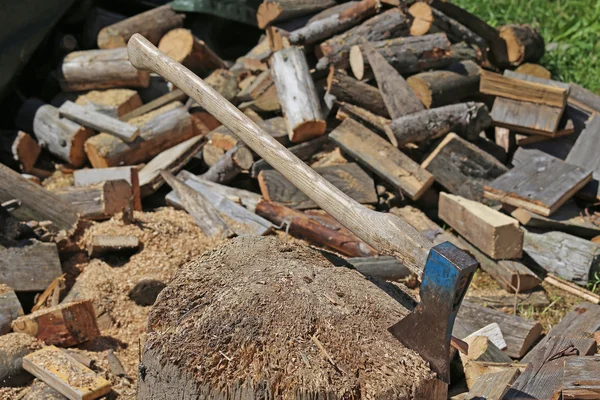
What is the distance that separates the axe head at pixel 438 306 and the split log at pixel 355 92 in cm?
347

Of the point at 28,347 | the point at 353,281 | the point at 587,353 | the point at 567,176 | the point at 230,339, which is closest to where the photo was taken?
the point at 230,339

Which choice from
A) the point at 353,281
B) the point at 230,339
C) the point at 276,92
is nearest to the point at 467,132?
the point at 276,92

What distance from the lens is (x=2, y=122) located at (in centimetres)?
677

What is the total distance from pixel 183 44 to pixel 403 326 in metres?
4.81

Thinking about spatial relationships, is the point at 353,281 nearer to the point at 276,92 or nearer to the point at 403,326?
the point at 403,326

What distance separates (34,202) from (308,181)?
2.61 m

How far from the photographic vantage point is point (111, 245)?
15.1ft

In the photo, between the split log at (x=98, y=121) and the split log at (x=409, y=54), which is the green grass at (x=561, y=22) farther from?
the split log at (x=98, y=121)

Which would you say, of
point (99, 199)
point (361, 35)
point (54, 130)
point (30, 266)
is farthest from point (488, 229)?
point (54, 130)

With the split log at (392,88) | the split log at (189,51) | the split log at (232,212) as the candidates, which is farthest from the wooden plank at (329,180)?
the split log at (189,51)

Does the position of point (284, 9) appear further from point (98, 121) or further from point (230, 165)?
point (98, 121)

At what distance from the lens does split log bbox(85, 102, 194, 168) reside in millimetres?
5875

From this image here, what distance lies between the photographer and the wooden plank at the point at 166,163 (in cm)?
553

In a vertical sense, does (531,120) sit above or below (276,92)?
below
